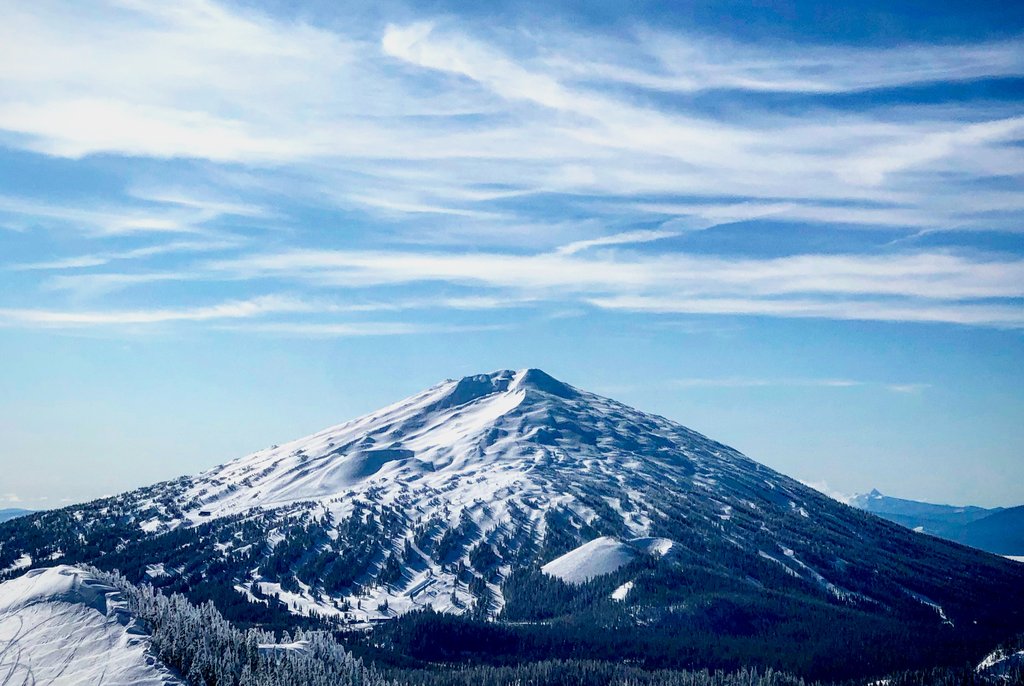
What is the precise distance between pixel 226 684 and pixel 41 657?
39793 mm

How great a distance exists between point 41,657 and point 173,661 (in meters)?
28.4

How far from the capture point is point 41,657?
7741 inches

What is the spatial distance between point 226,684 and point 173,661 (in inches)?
487

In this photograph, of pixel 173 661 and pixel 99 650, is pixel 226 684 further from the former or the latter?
pixel 99 650

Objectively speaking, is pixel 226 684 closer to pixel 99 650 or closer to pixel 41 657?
pixel 99 650

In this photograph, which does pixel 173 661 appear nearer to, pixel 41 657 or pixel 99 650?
pixel 99 650

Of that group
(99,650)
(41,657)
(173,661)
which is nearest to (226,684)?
(173,661)

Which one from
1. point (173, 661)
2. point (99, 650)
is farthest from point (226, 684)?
point (99, 650)

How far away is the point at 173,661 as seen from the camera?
7741 inches

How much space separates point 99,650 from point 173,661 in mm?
15501

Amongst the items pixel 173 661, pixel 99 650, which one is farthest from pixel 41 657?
pixel 173 661

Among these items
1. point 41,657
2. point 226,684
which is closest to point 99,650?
point 41,657

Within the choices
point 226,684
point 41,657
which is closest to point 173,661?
point 226,684

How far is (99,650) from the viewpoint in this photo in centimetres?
19475
